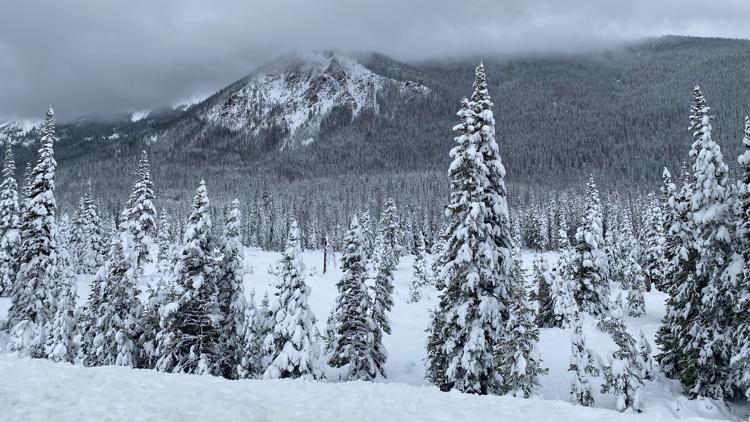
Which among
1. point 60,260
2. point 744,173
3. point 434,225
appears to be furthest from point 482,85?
point 434,225

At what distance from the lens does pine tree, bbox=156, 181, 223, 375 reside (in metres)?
22.9

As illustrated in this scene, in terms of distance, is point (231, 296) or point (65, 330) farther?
point (65, 330)

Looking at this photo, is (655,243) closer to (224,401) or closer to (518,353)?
(518,353)

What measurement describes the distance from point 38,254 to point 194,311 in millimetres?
12744

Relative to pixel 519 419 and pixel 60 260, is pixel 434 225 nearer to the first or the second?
pixel 60 260

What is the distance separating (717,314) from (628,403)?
21.7 ft

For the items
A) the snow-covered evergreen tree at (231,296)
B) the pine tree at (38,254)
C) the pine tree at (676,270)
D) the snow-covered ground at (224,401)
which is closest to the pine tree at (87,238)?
the pine tree at (38,254)

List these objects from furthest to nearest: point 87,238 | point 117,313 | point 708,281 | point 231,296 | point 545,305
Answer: point 87,238
point 545,305
point 231,296
point 117,313
point 708,281

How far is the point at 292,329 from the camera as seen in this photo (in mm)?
23734

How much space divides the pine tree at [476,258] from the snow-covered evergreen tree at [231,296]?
1079cm

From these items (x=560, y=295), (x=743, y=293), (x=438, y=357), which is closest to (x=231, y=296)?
(x=438, y=357)

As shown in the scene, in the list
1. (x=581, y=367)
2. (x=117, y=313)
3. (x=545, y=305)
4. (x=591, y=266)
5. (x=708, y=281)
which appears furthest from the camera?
(x=545, y=305)

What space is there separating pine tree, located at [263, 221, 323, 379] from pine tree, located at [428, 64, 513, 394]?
6.69 meters

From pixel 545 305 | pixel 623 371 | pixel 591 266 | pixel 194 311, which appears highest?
pixel 591 266
